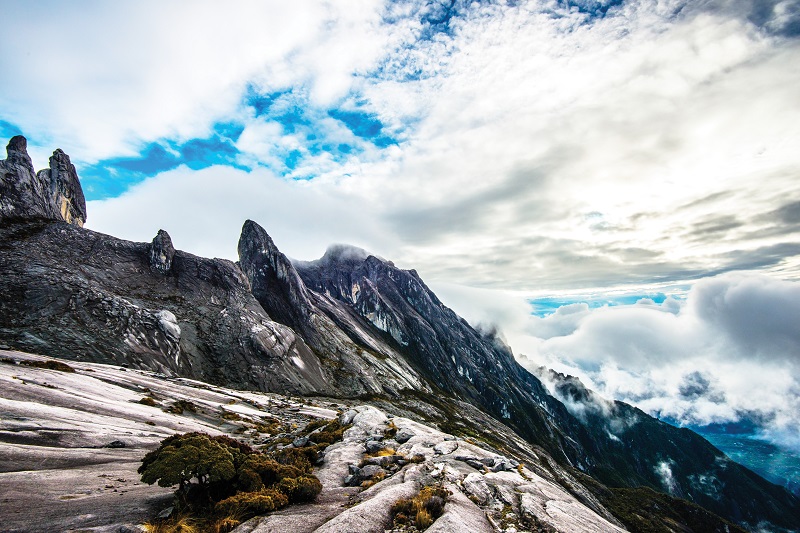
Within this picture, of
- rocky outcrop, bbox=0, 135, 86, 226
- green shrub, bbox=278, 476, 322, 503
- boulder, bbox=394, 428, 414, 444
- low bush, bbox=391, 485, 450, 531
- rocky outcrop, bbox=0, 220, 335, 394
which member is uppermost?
rocky outcrop, bbox=0, 135, 86, 226

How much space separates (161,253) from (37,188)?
53.3 metres

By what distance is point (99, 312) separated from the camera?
90.1 m

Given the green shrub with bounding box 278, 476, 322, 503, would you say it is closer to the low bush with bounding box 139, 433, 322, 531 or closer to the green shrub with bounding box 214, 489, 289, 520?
the low bush with bounding box 139, 433, 322, 531

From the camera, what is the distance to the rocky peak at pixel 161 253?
443 feet

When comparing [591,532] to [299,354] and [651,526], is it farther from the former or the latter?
[651,526]

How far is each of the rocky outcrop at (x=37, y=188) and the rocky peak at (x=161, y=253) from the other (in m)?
34.9

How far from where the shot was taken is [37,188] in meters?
134

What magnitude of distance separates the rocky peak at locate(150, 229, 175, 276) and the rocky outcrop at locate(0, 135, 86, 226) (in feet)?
114

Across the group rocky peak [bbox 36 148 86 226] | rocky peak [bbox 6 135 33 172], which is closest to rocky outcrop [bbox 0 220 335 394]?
rocky peak [bbox 6 135 33 172]

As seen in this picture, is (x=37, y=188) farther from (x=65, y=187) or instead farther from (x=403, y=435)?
(x=403, y=435)

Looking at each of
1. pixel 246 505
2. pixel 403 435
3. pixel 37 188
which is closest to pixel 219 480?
pixel 246 505

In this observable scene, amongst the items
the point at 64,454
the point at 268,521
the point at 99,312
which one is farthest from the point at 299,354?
the point at 268,521

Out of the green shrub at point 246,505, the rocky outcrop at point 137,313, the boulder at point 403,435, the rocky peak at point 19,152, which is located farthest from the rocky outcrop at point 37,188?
the green shrub at point 246,505

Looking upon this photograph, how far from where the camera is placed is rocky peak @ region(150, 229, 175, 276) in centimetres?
13488
